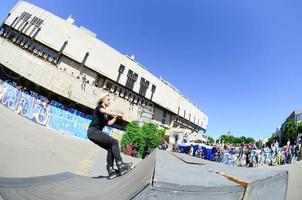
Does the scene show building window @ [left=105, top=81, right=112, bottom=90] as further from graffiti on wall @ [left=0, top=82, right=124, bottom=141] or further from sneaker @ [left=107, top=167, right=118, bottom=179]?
sneaker @ [left=107, top=167, right=118, bottom=179]

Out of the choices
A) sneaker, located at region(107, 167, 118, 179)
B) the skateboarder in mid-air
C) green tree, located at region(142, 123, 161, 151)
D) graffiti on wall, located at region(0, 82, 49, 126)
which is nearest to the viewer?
sneaker, located at region(107, 167, 118, 179)

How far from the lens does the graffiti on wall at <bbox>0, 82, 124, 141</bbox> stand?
88.3 ft

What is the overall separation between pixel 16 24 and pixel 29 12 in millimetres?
3016

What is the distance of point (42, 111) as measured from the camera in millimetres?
29359

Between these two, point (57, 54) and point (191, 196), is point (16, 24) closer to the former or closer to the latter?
point (57, 54)

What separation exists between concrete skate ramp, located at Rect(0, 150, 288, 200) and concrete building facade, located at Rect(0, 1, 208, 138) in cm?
3569

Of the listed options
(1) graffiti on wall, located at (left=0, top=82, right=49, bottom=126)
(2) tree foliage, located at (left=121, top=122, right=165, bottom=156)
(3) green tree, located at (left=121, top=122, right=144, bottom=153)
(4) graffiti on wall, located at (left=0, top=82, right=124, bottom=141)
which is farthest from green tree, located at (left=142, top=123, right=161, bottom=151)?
(1) graffiti on wall, located at (left=0, top=82, right=49, bottom=126)

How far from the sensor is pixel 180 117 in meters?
72.7

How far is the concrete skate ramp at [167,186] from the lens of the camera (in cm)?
186

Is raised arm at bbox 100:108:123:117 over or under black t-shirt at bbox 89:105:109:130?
over

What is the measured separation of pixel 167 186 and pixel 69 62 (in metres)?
45.9

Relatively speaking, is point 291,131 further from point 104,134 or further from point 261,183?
point 261,183

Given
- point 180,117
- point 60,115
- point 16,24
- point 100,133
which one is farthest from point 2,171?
point 180,117

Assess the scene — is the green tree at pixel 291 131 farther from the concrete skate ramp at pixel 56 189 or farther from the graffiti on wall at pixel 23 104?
the concrete skate ramp at pixel 56 189
